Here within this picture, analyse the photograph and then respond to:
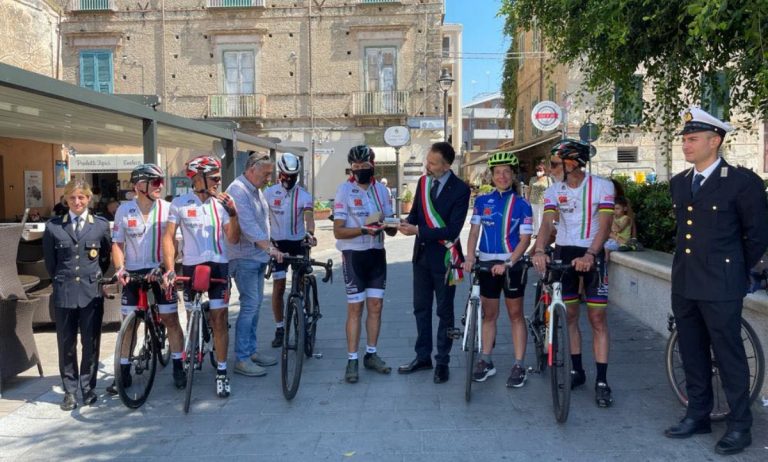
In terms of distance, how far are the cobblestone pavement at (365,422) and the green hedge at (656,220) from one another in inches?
83.5

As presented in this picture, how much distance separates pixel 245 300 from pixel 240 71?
80.1 ft

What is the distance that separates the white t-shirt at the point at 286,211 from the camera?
21.7 feet

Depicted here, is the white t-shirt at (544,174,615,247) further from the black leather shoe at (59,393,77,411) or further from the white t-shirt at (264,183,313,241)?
the black leather shoe at (59,393,77,411)

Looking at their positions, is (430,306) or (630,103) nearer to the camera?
(430,306)

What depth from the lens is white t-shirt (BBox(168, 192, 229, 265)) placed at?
5.13m

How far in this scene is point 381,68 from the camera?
28.1 m

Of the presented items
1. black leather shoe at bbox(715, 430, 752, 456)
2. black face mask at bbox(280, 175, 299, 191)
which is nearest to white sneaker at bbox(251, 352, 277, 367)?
black face mask at bbox(280, 175, 299, 191)

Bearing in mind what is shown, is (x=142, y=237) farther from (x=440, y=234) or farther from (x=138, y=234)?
(x=440, y=234)

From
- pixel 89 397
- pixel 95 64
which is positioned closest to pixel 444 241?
pixel 89 397

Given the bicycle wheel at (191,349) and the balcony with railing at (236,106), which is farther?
the balcony with railing at (236,106)

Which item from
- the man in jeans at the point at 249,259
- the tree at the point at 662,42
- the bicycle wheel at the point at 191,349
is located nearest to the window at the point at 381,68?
the tree at the point at 662,42

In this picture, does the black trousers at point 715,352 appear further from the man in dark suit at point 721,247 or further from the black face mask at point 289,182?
the black face mask at point 289,182

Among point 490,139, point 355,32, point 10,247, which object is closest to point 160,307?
point 10,247

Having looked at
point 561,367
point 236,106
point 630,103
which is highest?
point 236,106
